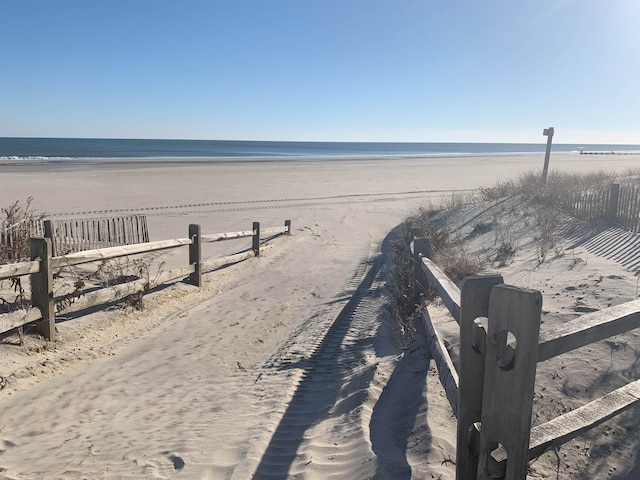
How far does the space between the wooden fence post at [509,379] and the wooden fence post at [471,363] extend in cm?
11

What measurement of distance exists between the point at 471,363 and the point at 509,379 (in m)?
0.27

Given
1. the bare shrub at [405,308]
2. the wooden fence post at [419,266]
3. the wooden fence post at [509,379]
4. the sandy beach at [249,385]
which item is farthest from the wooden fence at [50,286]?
the wooden fence post at [509,379]

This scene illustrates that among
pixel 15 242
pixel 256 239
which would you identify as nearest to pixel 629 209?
pixel 256 239

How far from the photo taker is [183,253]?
12305 mm

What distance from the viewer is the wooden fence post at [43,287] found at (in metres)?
6.15

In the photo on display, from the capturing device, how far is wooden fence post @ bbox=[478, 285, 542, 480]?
217cm

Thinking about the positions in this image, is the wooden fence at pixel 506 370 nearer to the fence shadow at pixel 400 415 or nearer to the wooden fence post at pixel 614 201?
the fence shadow at pixel 400 415

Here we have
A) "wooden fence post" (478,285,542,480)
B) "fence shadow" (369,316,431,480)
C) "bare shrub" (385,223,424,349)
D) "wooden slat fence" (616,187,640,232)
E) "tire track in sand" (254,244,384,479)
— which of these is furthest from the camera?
"wooden slat fence" (616,187,640,232)

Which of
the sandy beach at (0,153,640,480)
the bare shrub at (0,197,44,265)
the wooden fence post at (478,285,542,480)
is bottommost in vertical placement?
the sandy beach at (0,153,640,480)

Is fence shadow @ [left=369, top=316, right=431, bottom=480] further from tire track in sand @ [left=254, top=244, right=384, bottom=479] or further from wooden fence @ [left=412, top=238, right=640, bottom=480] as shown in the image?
wooden fence @ [left=412, top=238, right=640, bottom=480]

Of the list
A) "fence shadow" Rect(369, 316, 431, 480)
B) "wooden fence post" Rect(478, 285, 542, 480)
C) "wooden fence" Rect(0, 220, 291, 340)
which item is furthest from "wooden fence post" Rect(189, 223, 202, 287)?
"wooden fence post" Rect(478, 285, 542, 480)

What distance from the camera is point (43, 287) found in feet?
20.4

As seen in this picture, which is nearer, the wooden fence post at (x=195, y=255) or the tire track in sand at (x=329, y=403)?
the tire track in sand at (x=329, y=403)

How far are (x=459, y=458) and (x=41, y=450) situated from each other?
132 inches
